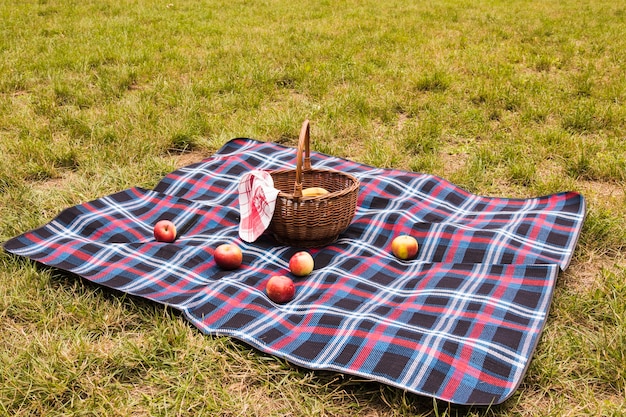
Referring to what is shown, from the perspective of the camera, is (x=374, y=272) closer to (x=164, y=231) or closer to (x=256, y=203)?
(x=256, y=203)

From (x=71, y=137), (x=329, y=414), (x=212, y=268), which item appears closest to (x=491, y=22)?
(x=71, y=137)

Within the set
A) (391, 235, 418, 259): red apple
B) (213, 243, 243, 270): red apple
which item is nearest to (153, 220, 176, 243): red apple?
(213, 243, 243, 270): red apple

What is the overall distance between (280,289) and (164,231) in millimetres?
858

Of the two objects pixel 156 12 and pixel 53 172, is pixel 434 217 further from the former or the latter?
pixel 156 12

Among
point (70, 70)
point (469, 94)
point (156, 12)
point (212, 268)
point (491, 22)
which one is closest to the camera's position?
point (212, 268)

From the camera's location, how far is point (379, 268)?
9.40 ft

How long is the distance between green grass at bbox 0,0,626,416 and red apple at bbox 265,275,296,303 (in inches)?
13.3

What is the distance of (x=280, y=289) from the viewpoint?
2535mm

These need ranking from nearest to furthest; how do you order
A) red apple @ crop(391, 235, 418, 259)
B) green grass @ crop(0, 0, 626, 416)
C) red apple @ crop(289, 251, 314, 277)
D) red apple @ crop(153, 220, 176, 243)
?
green grass @ crop(0, 0, 626, 416)
red apple @ crop(289, 251, 314, 277)
red apple @ crop(391, 235, 418, 259)
red apple @ crop(153, 220, 176, 243)

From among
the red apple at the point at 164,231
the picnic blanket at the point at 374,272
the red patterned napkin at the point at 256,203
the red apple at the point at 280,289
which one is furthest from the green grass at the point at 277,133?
the red patterned napkin at the point at 256,203

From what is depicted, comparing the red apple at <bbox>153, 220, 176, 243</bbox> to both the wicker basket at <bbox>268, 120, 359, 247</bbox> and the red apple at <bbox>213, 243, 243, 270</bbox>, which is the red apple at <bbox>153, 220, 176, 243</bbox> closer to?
the red apple at <bbox>213, 243, 243, 270</bbox>

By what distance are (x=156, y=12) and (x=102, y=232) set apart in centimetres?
732

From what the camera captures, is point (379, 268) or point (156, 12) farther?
point (156, 12)

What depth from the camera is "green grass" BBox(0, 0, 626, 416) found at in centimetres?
211
